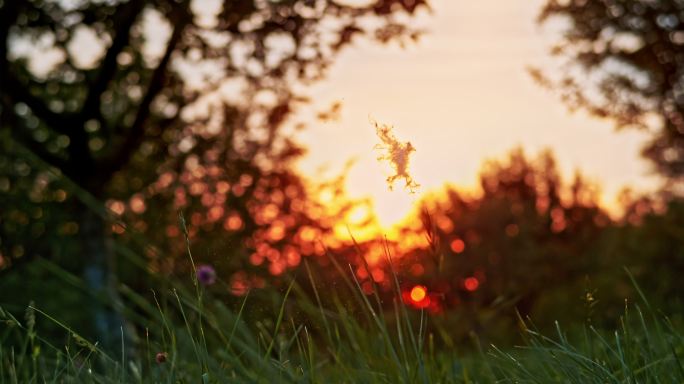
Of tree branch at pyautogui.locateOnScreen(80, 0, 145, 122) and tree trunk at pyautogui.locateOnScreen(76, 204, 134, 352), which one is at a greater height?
tree branch at pyautogui.locateOnScreen(80, 0, 145, 122)

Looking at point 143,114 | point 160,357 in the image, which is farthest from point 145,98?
point 160,357

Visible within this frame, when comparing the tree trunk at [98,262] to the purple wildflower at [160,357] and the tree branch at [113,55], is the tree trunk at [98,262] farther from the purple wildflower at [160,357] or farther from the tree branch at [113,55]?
the purple wildflower at [160,357]

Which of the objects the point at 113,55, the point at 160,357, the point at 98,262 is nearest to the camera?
the point at 160,357

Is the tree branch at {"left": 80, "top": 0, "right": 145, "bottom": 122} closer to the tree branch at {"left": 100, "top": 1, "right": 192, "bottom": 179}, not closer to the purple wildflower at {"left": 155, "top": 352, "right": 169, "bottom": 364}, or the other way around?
the tree branch at {"left": 100, "top": 1, "right": 192, "bottom": 179}

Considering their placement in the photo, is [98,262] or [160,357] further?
[98,262]

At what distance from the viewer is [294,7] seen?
690 centimetres

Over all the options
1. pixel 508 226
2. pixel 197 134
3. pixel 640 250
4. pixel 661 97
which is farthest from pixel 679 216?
pixel 197 134

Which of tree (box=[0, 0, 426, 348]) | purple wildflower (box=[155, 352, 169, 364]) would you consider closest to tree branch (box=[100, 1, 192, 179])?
tree (box=[0, 0, 426, 348])

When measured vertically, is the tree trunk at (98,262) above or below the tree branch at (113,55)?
below

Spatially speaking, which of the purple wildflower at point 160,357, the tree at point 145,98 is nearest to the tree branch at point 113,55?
the tree at point 145,98

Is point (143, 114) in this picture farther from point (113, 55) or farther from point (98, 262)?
point (98, 262)

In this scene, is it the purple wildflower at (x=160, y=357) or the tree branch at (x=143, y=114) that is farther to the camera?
the tree branch at (x=143, y=114)

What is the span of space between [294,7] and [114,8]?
1.88 metres

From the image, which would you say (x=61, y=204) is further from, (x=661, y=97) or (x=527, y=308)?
(x=527, y=308)
